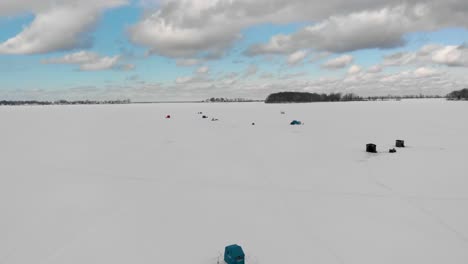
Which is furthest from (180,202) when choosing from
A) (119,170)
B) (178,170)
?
(119,170)

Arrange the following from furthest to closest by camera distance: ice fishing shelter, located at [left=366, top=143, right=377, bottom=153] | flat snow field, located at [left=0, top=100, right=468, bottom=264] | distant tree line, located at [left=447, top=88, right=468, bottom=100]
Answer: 1. distant tree line, located at [left=447, top=88, right=468, bottom=100]
2. ice fishing shelter, located at [left=366, top=143, right=377, bottom=153]
3. flat snow field, located at [left=0, top=100, right=468, bottom=264]

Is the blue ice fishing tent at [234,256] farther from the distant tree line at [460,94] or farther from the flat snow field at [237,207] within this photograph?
the distant tree line at [460,94]

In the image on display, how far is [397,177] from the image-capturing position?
11555 mm

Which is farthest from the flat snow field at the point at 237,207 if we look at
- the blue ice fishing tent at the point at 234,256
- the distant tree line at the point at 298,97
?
the distant tree line at the point at 298,97

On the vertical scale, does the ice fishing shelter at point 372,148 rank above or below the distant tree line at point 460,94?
below

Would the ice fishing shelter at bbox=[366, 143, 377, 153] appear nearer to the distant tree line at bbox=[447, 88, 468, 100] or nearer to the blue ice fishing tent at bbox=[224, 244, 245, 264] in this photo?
the blue ice fishing tent at bbox=[224, 244, 245, 264]

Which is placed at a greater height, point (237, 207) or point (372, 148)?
point (372, 148)

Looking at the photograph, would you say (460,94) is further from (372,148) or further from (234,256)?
(234,256)

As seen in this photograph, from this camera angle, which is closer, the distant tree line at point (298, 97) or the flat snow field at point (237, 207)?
the flat snow field at point (237, 207)

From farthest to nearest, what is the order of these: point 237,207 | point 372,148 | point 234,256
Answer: point 372,148 → point 237,207 → point 234,256

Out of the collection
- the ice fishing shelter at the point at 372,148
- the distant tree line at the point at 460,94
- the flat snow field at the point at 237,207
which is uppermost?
the distant tree line at the point at 460,94

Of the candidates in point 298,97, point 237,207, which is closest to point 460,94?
point 298,97

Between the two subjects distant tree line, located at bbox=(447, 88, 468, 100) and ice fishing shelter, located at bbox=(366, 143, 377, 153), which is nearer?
ice fishing shelter, located at bbox=(366, 143, 377, 153)

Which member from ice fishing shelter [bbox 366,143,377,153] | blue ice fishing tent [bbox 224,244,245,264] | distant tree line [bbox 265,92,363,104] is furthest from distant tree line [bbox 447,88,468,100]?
blue ice fishing tent [bbox 224,244,245,264]
